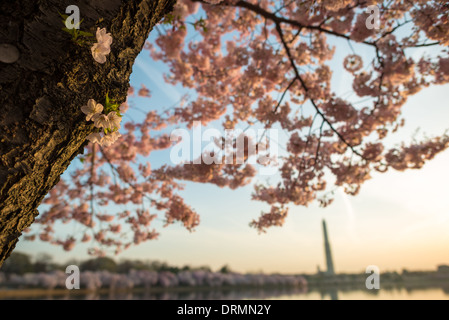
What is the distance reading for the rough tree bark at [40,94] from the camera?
1078mm

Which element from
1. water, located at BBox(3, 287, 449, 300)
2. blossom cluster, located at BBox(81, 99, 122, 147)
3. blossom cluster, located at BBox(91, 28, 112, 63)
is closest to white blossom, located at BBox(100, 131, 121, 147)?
blossom cluster, located at BBox(81, 99, 122, 147)

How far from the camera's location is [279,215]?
7281mm

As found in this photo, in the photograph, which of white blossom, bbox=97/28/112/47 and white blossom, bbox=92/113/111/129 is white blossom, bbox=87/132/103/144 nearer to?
white blossom, bbox=92/113/111/129

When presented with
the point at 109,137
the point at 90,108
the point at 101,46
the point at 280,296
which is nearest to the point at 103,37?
the point at 101,46

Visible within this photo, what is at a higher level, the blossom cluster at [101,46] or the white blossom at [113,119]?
the blossom cluster at [101,46]

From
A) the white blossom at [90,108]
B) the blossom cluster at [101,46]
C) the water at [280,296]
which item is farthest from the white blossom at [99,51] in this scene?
the water at [280,296]

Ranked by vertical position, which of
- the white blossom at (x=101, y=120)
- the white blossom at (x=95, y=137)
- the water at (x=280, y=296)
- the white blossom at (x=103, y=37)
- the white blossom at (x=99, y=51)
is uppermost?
the white blossom at (x=103, y=37)

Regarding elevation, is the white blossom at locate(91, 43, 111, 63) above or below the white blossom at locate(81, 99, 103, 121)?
above

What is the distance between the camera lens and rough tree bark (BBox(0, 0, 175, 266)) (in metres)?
1.08

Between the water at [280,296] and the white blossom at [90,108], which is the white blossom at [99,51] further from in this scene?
the water at [280,296]

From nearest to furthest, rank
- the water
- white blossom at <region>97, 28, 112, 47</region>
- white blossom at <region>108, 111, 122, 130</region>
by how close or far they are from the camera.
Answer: white blossom at <region>97, 28, 112, 47</region> < white blossom at <region>108, 111, 122, 130</region> < the water

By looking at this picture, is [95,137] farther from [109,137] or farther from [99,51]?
[99,51]

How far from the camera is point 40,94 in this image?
1.12 metres

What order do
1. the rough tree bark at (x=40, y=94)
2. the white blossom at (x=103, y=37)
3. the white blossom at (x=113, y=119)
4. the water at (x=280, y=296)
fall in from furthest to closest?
the water at (x=280, y=296) < the white blossom at (x=113, y=119) < the white blossom at (x=103, y=37) < the rough tree bark at (x=40, y=94)
